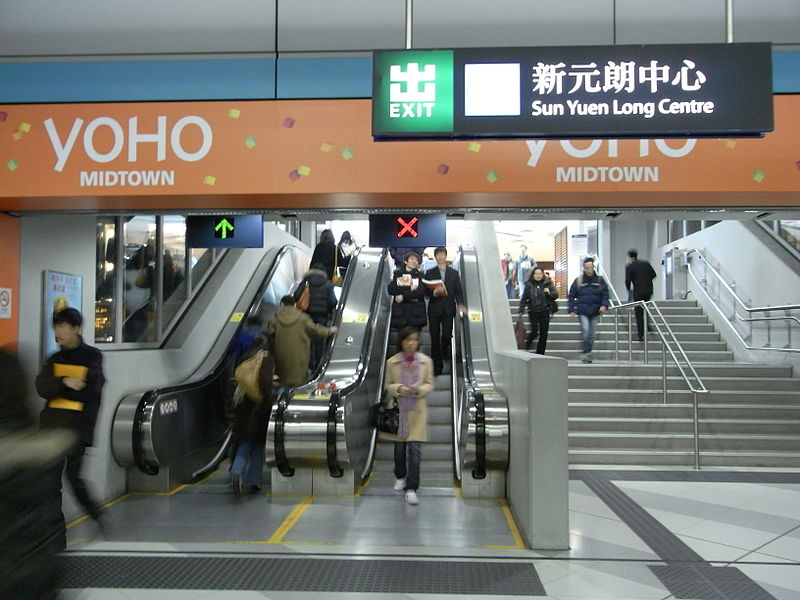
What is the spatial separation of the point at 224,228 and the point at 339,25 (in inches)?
129

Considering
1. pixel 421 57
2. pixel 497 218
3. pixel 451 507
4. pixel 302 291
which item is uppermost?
pixel 421 57

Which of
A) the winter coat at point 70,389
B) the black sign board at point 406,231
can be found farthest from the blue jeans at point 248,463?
the black sign board at point 406,231

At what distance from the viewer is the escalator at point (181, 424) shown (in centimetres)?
638

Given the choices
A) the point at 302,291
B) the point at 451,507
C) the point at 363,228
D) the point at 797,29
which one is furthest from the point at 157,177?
the point at 363,228

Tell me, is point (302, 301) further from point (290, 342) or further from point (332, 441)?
point (332, 441)

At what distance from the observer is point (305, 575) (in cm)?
445

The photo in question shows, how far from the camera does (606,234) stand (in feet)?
61.9

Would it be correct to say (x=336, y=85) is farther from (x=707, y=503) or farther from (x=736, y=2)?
(x=707, y=503)

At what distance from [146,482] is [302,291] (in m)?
3.03

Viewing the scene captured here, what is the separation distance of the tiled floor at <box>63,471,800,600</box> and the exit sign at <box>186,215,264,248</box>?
2824 mm

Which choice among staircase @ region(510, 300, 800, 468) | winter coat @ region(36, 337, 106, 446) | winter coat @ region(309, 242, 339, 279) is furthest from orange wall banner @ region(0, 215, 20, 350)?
staircase @ region(510, 300, 800, 468)

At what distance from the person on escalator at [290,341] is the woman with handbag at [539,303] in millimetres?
3698

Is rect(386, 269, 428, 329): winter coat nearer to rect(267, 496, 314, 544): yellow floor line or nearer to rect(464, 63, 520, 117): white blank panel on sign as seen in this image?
rect(267, 496, 314, 544): yellow floor line

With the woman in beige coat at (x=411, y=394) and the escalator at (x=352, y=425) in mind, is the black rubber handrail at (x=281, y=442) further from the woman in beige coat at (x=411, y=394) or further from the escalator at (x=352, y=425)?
the woman in beige coat at (x=411, y=394)
